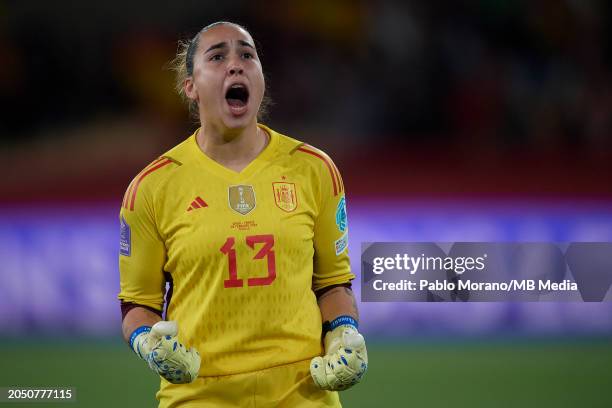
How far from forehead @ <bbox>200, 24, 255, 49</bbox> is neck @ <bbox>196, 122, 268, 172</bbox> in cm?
Result: 25

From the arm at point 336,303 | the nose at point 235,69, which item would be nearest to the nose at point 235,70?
the nose at point 235,69

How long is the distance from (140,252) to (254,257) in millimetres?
348

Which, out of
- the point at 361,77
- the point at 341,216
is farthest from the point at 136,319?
the point at 361,77

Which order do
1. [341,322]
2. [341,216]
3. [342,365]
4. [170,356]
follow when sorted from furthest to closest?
1. [341,216]
2. [341,322]
3. [342,365]
4. [170,356]

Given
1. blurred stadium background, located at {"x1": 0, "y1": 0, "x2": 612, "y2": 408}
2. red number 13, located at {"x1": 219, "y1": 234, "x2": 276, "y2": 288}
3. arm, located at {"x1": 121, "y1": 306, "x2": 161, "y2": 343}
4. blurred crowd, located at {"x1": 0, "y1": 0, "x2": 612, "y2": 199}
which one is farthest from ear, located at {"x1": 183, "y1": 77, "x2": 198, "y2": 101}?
blurred crowd, located at {"x1": 0, "y1": 0, "x2": 612, "y2": 199}

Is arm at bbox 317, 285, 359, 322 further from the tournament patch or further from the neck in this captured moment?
the neck

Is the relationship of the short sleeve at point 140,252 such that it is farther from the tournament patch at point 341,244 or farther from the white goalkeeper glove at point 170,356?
the tournament patch at point 341,244

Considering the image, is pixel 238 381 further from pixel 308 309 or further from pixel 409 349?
pixel 409 349

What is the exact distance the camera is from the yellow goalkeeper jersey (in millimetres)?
2727

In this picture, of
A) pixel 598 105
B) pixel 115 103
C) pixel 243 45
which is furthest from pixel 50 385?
pixel 598 105

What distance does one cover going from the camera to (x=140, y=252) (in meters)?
2.82

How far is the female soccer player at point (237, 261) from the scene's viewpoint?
272cm

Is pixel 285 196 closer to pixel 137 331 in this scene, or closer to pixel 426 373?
pixel 137 331

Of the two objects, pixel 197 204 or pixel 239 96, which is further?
pixel 239 96
